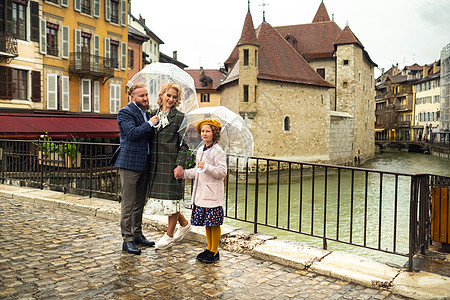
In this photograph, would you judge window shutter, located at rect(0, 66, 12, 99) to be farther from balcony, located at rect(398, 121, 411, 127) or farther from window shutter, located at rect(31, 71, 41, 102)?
balcony, located at rect(398, 121, 411, 127)

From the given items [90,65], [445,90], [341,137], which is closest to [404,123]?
[445,90]

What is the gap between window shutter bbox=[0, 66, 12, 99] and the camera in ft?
60.7

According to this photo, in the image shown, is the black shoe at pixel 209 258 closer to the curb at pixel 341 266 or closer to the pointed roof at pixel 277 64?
the curb at pixel 341 266

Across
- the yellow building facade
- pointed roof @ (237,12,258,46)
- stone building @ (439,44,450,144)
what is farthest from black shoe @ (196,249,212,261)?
stone building @ (439,44,450,144)

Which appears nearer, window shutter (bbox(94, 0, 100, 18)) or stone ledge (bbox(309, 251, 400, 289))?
stone ledge (bbox(309, 251, 400, 289))

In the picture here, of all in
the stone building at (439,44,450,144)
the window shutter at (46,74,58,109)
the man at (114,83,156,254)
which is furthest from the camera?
the stone building at (439,44,450,144)

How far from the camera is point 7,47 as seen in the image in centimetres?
1841

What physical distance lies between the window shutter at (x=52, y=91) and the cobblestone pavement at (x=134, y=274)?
56.4ft

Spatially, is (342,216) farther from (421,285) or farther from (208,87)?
(208,87)

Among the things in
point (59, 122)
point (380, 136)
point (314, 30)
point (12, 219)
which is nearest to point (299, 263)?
point (12, 219)

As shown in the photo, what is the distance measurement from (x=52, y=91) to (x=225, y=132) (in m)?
19.1

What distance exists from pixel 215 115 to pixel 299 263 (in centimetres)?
174

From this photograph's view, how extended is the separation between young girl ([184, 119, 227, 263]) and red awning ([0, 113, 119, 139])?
15.2 m

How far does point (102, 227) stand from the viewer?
18.5 ft
